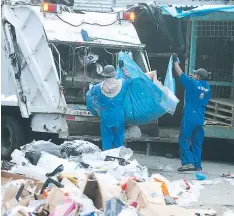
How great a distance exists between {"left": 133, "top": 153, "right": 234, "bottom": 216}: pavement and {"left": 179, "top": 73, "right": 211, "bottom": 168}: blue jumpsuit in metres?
0.29

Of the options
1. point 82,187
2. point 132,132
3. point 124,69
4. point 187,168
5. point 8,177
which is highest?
point 124,69

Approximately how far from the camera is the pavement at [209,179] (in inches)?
260

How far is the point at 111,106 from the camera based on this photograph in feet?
27.4

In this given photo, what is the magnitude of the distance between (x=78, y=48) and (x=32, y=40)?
27.8 inches

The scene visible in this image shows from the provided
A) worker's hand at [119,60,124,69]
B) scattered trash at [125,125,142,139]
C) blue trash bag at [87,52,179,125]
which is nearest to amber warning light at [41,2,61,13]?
worker's hand at [119,60,124,69]

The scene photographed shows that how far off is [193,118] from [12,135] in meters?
2.87

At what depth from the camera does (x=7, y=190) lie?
5273 mm

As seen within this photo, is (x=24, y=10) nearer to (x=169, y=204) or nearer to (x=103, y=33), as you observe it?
(x=103, y=33)

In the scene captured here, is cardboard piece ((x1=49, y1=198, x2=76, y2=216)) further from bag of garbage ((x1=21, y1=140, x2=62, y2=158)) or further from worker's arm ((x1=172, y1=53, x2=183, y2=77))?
worker's arm ((x1=172, y1=53, x2=183, y2=77))

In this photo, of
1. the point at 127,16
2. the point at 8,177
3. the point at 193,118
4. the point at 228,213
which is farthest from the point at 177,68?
the point at 8,177

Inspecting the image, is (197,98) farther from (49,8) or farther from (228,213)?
(228,213)

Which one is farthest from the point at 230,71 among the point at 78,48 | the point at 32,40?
the point at 32,40

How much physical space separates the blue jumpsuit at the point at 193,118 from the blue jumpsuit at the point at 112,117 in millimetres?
971

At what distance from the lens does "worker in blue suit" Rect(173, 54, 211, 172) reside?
8828 mm
